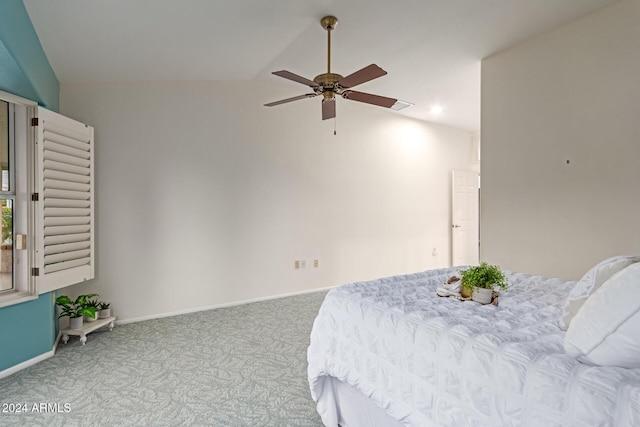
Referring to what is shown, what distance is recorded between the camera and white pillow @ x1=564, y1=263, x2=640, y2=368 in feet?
3.40

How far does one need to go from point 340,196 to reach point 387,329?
3.65 meters

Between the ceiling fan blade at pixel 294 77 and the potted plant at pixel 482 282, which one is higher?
the ceiling fan blade at pixel 294 77

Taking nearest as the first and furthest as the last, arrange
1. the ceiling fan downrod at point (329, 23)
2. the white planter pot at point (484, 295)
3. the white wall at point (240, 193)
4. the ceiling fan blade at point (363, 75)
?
1. the white planter pot at point (484, 295)
2. the ceiling fan blade at point (363, 75)
3. the ceiling fan downrod at point (329, 23)
4. the white wall at point (240, 193)

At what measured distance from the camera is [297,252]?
15.7 ft

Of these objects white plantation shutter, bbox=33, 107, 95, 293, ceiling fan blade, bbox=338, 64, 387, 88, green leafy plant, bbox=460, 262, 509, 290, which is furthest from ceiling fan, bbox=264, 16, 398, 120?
white plantation shutter, bbox=33, 107, 95, 293

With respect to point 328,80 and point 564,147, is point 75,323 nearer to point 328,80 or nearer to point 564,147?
point 328,80

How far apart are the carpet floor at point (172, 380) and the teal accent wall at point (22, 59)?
2201 mm

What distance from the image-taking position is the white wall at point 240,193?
3.65 metres

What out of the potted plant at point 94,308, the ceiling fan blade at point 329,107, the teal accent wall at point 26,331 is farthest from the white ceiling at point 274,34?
the potted plant at point 94,308

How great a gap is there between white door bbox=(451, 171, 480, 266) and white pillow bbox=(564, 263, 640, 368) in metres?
5.42

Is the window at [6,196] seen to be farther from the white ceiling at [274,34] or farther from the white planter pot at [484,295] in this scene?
the white planter pot at [484,295]

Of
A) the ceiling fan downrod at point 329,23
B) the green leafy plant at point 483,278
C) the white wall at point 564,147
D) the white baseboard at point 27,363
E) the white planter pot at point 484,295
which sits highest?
the ceiling fan downrod at point 329,23

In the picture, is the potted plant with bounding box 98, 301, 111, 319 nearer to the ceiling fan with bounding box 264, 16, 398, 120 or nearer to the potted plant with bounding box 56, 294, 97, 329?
the potted plant with bounding box 56, 294, 97, 329

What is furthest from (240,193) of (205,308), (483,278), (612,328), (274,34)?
(612,328)
